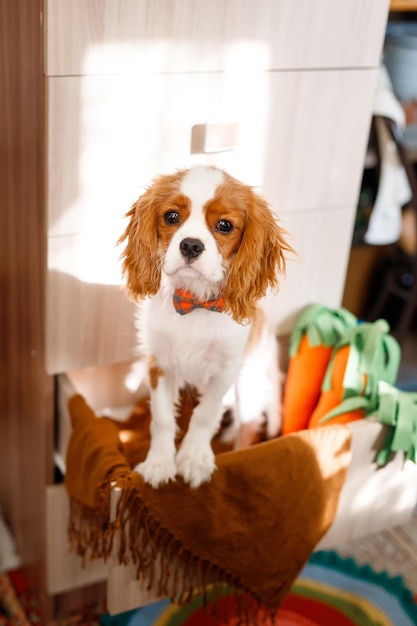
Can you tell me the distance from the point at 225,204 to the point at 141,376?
15.2 inches

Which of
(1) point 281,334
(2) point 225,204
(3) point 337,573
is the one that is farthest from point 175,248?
(3) point 337,573

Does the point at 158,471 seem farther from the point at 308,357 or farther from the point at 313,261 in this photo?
the point at 313,261

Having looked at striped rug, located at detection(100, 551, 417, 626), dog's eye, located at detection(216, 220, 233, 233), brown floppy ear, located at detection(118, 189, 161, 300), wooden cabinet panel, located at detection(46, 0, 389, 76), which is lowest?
striped rug, located at detection(100, 551, 417, 626)

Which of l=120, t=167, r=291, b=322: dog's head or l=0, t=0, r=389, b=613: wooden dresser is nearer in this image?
l=120, t=167, r=291, b=322: dog's head

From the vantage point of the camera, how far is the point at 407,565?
179cm

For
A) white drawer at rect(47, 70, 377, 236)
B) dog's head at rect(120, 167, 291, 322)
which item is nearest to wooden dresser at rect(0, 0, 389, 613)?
white drawer at rect(47, 70, 377, 236)

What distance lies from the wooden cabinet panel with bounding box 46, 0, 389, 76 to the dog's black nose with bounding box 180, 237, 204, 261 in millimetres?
394

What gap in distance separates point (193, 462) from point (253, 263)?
0.33 m

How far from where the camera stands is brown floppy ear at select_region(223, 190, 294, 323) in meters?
0.89

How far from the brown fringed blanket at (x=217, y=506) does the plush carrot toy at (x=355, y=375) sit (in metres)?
0.09

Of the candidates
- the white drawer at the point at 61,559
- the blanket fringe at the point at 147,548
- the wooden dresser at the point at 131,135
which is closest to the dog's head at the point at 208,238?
the wooden dresser at the point at 131,135

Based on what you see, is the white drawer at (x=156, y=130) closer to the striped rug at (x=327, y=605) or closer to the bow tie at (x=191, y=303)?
the bow tie at (x=191, y=303)

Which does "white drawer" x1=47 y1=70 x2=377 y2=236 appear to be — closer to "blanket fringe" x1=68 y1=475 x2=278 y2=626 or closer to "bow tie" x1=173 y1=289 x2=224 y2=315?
"bow tie" x1=173 y1=289 x2=224 y2=315

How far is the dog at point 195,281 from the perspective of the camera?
0.88m
